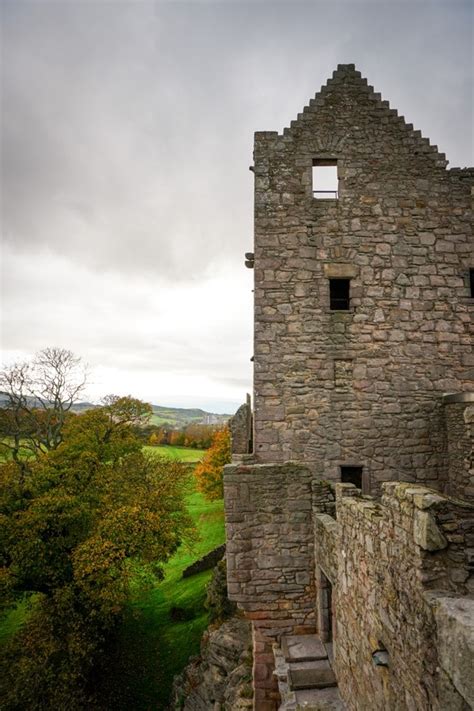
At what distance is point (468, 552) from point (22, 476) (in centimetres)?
1401

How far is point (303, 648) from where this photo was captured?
630cm

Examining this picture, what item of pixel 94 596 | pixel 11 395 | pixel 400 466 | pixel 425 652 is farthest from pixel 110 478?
pixel 425 652

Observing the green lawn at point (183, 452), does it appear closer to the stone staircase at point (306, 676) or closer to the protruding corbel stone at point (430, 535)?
the stone staircase at point (306, 676)

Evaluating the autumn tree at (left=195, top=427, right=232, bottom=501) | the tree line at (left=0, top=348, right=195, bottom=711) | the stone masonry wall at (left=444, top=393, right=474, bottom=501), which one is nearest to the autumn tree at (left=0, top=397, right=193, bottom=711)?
the tree line at (left=0, top=348, right=195, bottom=711)

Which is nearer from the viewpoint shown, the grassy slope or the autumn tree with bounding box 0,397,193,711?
the autumn tree with bounding box 0,397,193,711

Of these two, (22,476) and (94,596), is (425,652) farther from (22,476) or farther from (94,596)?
(22,476)

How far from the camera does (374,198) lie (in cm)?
902

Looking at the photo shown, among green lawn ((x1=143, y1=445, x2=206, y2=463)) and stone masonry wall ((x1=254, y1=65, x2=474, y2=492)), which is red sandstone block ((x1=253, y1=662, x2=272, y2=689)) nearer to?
stone masonry wall ((x1=254, y1=65, x2=474, y2=492))

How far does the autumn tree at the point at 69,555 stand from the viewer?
430 inches

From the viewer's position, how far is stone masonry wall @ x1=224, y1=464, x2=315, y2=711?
669 cm

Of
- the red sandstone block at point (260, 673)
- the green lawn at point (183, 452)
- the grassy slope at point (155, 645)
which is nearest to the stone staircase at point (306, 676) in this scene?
the red sandstone block at point (260, 673)

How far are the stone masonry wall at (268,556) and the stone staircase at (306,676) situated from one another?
36cm

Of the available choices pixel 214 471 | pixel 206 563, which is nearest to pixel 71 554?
pixel 206 563

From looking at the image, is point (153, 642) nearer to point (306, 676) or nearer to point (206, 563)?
point (206, 563)
